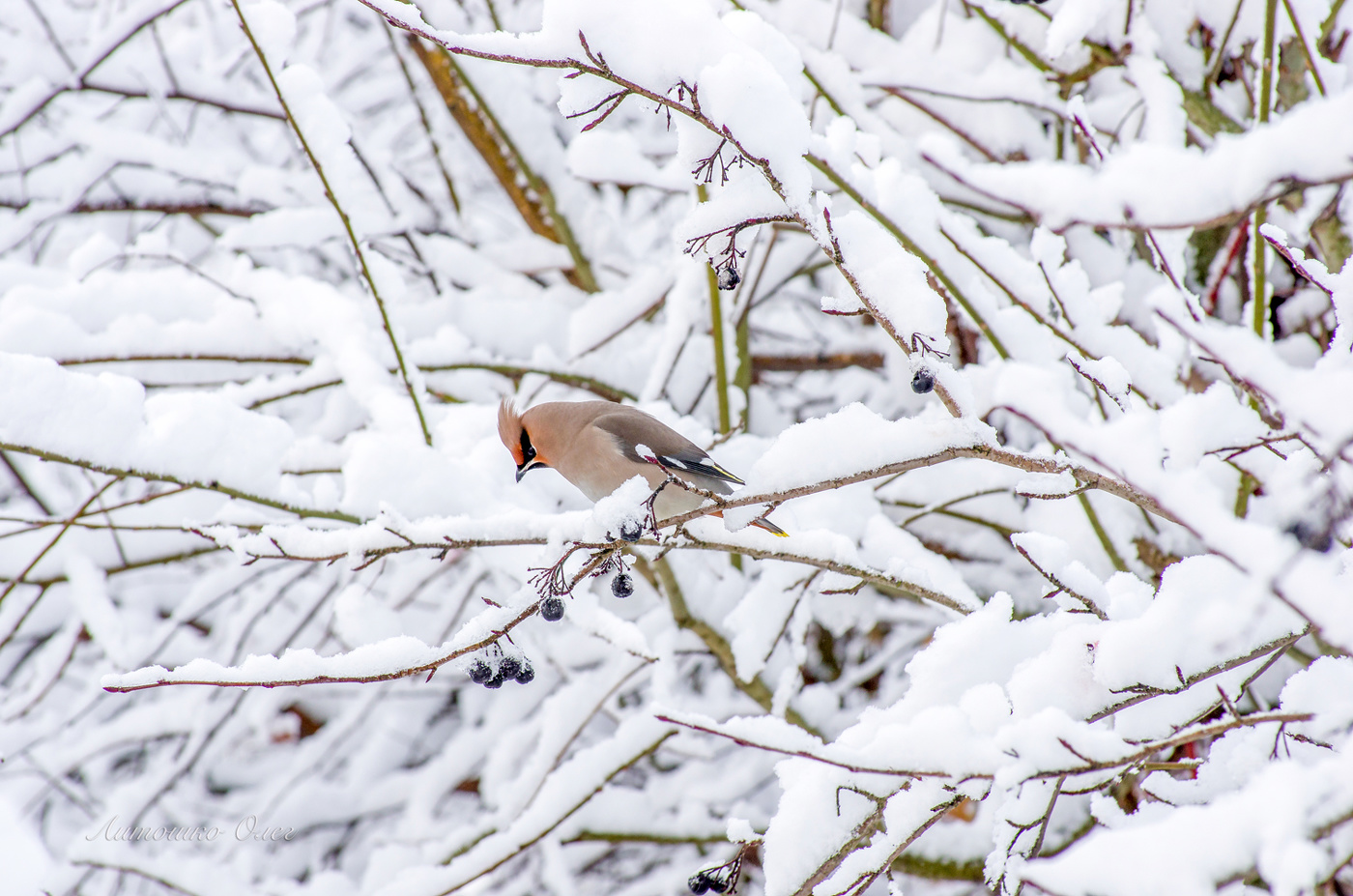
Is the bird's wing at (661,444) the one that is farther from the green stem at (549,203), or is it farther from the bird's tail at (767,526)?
the green stem at (549,203)

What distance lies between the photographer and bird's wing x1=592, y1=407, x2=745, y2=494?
245 cm

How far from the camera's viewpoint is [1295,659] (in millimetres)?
2617

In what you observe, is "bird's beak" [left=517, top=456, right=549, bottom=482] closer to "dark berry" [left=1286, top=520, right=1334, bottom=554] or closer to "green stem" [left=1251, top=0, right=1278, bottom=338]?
"green stem" [left=1251, top=0, right=1278, bottom=338]

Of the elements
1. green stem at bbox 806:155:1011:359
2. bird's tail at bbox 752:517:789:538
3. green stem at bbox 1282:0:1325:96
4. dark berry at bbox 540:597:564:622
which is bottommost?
dark berry at bbox 540:597:564:622

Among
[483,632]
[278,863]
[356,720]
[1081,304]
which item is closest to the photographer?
[483,632]

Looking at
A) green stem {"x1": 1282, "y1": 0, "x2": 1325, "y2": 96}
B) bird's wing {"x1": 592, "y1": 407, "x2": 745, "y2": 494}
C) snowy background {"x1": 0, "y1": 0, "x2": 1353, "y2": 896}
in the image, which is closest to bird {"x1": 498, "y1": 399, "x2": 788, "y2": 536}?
bird's wing {"x1": 592, "y1": 407, "x2": 745, "y2": 494}

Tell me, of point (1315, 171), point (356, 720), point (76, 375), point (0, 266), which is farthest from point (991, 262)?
point (356, 720)

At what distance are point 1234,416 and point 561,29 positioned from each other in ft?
2.90

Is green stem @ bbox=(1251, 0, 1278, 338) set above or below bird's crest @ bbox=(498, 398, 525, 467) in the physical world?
below

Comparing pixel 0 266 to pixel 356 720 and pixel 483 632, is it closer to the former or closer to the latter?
pixel 356 720

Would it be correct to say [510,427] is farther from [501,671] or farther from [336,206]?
[501,671]

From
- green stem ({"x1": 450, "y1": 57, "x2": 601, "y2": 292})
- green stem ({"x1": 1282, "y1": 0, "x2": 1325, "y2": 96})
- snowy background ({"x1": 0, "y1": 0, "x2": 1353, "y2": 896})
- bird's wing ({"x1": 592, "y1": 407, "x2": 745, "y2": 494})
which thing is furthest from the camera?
green stem ({"x1": 450, "y1": 57, "x2": 601, "y2": 292})

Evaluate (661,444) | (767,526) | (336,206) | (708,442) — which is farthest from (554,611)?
(708,442)

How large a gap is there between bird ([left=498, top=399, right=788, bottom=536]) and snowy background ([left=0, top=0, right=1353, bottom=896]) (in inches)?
5.9
